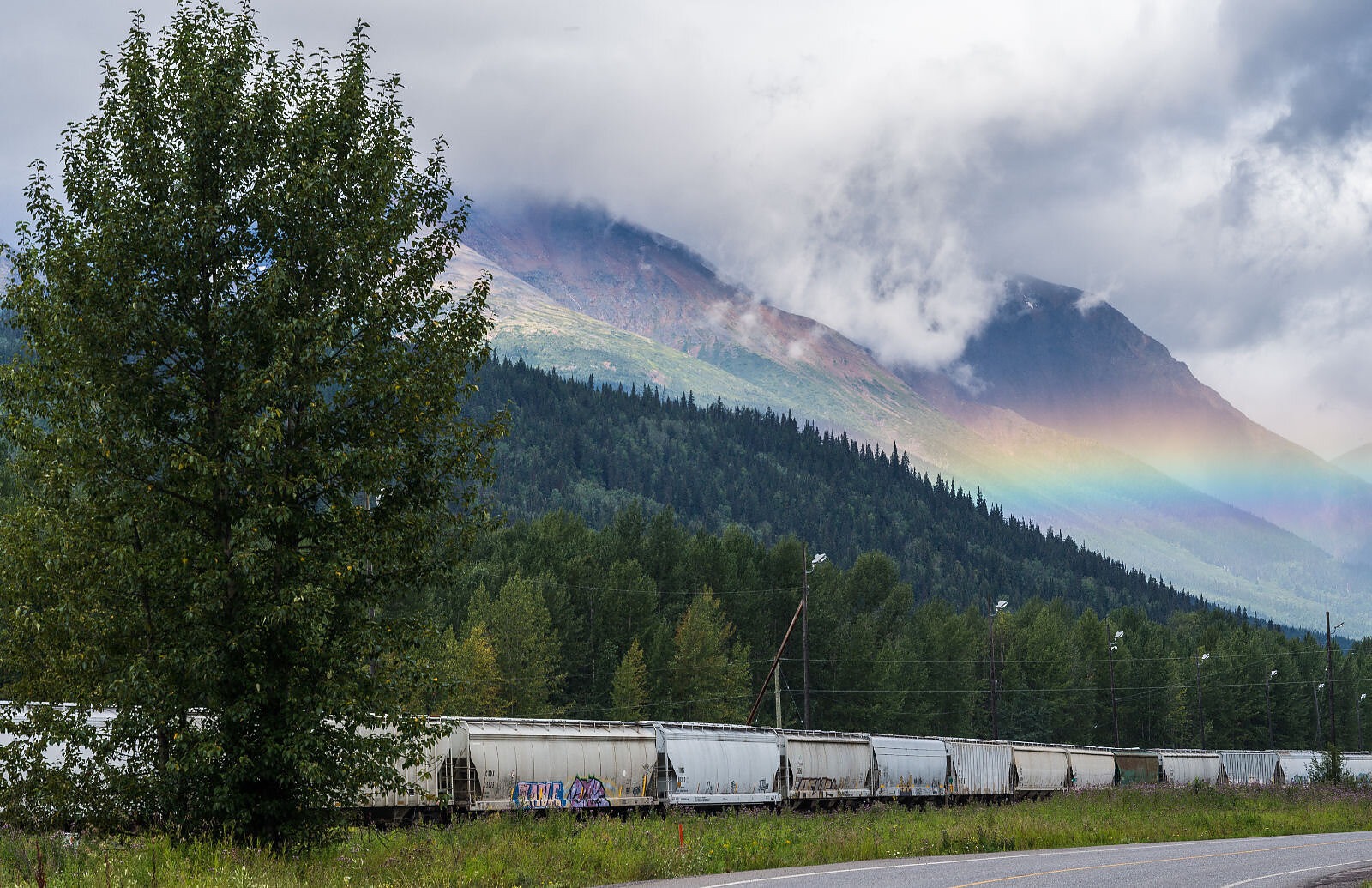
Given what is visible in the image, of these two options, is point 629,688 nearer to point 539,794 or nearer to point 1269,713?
point 539,794

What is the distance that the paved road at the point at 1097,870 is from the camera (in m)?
23.0

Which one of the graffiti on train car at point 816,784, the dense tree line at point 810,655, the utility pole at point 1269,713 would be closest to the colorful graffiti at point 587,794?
the graffiti on train car at point 816,784

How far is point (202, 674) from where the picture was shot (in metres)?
19.2

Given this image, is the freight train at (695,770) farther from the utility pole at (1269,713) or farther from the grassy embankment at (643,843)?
the utility pole at (1269,713)

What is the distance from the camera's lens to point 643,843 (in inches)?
1078

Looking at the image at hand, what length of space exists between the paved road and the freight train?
7.86m

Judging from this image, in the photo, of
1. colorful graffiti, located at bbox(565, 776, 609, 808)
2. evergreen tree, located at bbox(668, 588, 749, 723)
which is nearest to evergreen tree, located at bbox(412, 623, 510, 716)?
evergreen tree, located at bbox(668, 588, 749, 723)

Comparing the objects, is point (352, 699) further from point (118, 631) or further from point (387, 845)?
point (387, 845)

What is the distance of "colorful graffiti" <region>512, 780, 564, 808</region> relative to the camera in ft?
131

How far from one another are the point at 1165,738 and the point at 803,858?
132950 mm

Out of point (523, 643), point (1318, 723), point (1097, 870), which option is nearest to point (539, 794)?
point (1097, 870)

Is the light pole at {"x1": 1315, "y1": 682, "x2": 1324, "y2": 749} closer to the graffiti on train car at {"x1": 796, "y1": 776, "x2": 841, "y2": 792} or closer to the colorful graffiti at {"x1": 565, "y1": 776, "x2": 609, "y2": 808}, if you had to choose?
the graffiti on train car at {"x1": 796, "y1": 776, "x2": 841, "y2": 792}

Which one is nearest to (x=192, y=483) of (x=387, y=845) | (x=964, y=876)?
(x=387, y=845)

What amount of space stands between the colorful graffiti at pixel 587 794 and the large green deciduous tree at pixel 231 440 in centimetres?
2103
